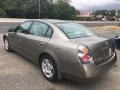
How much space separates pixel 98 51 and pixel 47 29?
1.49 meters

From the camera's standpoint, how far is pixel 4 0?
4853 cm

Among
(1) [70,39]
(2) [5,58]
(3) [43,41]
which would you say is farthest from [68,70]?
(2) [5,58]

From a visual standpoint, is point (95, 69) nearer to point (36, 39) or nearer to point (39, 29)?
point (36, 39)

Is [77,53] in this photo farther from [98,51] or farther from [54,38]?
[54,38]

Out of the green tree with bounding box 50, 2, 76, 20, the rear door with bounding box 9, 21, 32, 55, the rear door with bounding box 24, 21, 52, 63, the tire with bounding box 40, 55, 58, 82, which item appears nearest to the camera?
the tire with bounding box 40, 55, 58, 82

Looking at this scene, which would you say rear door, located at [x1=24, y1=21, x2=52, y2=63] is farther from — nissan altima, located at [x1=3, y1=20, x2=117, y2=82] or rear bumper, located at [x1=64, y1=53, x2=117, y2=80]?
rear bumper, located at [x1=64, y1=53, x2=117, y2=80]

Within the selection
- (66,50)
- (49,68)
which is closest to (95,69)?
(66,50)

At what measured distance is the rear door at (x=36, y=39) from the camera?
5.15m

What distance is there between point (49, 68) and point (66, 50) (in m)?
0.81

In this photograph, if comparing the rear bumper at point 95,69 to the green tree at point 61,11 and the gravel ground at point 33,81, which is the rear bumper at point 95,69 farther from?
the green tree at point 61,11

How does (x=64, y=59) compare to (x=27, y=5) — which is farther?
(x=27, y=5)

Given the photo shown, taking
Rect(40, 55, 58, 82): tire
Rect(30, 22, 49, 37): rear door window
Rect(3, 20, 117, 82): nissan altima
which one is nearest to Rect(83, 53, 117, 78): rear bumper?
Rect(3, 20, 117, 82): nissan altima

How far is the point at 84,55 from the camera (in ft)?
13.8

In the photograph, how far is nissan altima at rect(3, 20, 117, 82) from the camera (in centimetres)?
425
